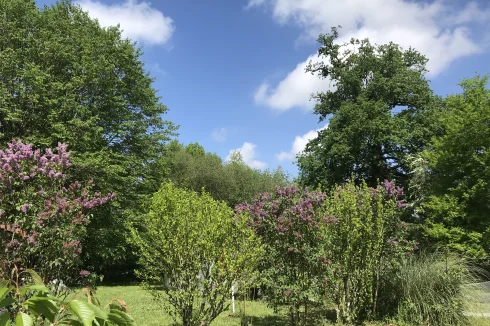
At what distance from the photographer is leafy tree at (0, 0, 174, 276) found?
600 inches

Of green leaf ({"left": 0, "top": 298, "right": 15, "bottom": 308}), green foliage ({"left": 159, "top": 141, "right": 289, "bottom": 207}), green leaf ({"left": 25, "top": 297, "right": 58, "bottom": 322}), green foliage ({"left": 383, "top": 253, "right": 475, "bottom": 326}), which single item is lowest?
green foliage ({"left": 383, "top": 253, "right": 475, "bottom": 326})

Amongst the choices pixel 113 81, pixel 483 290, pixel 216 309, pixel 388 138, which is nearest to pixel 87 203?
pixel 216 309

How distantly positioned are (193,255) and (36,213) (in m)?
2.09

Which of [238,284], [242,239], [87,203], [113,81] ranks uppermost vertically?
[113,81]

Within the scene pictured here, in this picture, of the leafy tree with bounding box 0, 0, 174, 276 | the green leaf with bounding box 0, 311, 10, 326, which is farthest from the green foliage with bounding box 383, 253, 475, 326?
the leafy tree with bounding box 0, 0, 174, 276

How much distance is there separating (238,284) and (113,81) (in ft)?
48.3

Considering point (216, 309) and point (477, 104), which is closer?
point (216, 309)

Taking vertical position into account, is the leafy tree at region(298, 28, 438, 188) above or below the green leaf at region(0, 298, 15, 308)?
above

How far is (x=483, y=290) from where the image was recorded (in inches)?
295

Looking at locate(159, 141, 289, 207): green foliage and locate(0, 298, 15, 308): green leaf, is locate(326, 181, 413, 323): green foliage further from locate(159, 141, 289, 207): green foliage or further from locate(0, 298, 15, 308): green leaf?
locate(159, 141, 289, 207): green foliage

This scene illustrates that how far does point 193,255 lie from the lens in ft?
17.4

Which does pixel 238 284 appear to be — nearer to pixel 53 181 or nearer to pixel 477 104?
pixel 53 181

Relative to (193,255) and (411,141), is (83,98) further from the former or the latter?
(411,141)

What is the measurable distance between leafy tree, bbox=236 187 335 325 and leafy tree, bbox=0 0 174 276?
10426mm
